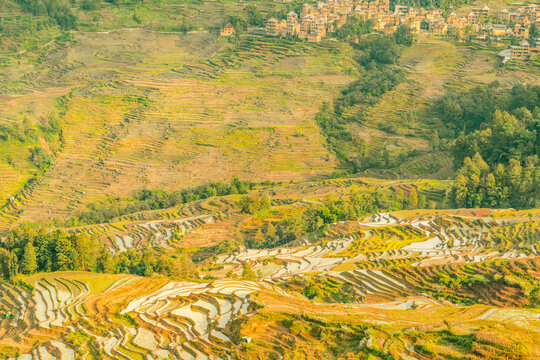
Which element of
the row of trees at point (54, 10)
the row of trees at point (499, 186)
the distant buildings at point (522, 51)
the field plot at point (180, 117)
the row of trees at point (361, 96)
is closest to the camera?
the row of trees at point (499, 186)

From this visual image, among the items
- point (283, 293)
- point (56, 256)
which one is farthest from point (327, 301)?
point (56, 256)

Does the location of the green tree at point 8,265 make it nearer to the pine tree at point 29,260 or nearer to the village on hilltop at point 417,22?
the pine tree at point 29,260

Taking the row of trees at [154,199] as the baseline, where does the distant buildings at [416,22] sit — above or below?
above

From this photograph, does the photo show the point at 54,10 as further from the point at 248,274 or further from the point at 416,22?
the point at 248,274

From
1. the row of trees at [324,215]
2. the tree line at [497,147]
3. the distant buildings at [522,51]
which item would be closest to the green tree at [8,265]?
the row of trees at [324,215]

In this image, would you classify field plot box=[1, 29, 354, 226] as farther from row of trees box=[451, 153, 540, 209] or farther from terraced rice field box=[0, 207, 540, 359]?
terraced rice field box=[0, 207, 540, 359]

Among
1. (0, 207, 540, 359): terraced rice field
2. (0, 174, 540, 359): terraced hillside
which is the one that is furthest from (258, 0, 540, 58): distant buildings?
(0, 207, 540, 359): terraced rice field
